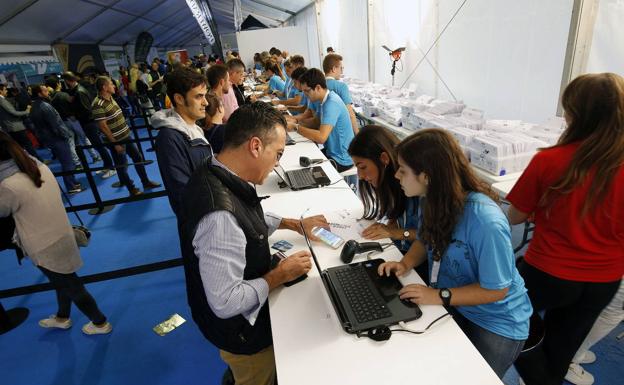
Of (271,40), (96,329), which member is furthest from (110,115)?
(271,40)

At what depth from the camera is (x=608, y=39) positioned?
6.60ft

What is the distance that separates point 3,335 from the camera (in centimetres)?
241

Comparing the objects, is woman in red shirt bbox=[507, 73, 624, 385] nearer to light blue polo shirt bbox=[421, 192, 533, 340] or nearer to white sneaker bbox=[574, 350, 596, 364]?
light blue polo shirt bbox=[421, 192, 533, 340]

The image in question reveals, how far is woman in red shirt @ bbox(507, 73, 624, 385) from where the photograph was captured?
3.62 feet

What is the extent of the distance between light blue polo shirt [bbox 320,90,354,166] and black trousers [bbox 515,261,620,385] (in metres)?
1.77

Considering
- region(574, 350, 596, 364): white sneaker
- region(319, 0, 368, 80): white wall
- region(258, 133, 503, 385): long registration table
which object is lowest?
region(574, 350, 596, 364): white sneaker

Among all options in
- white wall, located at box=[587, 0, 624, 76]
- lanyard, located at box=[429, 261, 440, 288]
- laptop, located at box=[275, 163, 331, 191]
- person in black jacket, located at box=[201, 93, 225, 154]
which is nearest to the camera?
lanyard, located at box=[429, 261, 440, 288]

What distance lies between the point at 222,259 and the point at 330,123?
204cm

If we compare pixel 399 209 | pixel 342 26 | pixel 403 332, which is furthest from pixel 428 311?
pixel 342 26

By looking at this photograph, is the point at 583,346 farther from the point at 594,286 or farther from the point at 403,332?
the point at 403,332

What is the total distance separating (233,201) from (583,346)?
1.78 meters

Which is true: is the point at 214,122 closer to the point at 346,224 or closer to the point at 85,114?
the point at 346,224

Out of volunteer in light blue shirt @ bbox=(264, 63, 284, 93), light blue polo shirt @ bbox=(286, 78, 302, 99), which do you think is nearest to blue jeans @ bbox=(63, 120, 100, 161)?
volunteer in light blue shirt @ bbox=(264, 63, 284, 93)

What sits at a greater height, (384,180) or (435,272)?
(384,180)
